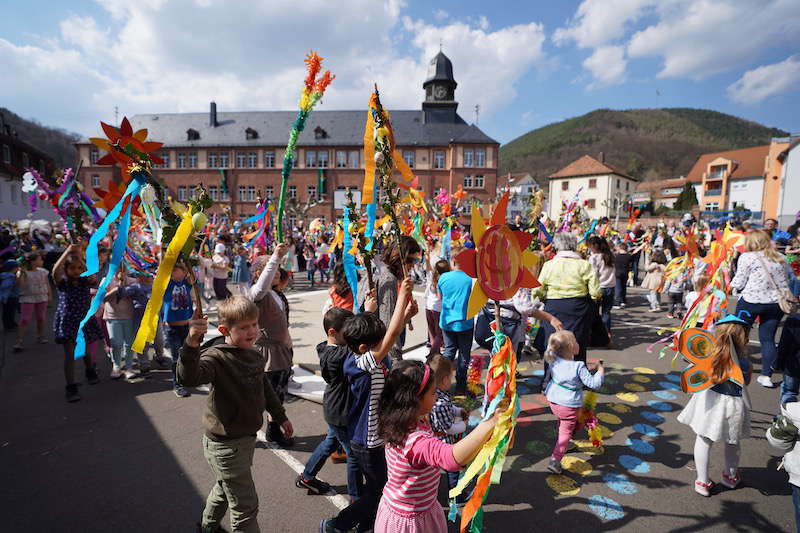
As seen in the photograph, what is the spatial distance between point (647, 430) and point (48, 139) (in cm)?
7513

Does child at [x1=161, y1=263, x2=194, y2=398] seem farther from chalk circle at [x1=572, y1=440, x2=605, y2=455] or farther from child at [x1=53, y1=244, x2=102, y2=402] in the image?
chalk circle at [x1=572, y1=440, x2=605, y2=455]

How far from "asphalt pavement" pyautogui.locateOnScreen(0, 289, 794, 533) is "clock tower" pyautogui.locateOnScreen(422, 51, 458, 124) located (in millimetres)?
43729

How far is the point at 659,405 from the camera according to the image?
4.38 metres

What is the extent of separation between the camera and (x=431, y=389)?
1925mm

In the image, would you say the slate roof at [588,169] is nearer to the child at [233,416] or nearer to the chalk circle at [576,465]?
the chalk circle at [576,465]

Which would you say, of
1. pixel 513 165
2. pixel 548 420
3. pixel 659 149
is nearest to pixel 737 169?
pixel 659 149

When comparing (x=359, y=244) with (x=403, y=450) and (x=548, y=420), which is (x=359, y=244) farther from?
(x=548, y=420)

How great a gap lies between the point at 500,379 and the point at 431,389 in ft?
1.14

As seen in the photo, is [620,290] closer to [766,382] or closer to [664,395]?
[766,382]

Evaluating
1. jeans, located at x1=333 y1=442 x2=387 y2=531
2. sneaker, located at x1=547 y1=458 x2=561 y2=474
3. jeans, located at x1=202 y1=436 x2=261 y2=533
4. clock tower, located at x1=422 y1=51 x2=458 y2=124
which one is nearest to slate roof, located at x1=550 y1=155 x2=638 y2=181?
clock tower, located at x1=422 y1=51 x2=458 y2=124

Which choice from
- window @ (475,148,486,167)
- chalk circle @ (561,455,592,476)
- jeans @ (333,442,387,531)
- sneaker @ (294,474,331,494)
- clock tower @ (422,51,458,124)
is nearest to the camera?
jeans @ (333,442,387,531)

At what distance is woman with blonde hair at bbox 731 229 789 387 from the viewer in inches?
Answer: 179

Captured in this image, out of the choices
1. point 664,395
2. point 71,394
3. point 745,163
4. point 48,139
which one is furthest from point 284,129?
point 745,163

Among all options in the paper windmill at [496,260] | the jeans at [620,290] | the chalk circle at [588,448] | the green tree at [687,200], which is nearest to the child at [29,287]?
the paper windmill at [496,260]
